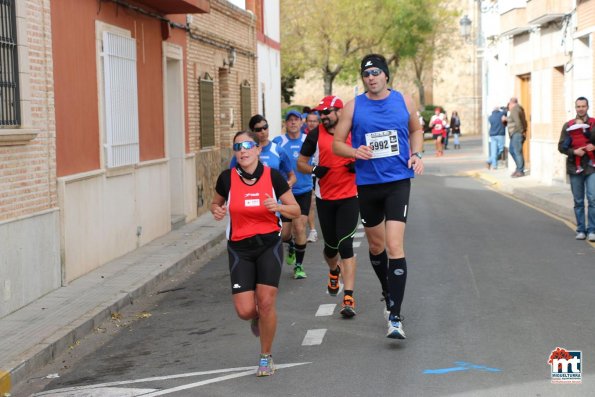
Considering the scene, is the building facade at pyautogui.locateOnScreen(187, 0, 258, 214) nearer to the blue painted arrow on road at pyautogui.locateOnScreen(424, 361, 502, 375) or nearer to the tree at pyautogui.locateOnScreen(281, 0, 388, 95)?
the blue painted arrow on road at pyautogui.locateOnScreen(424, 361, 502, 375)

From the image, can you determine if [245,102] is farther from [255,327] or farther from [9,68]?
[255,327]

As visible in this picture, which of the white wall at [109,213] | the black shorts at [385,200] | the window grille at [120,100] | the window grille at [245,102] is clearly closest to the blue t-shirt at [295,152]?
the white wall at [109,213]

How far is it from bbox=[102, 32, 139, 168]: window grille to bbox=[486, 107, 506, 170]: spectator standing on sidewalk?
17024 millimetres

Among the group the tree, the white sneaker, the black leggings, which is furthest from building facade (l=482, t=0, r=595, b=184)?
the tree

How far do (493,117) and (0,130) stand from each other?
2220cm

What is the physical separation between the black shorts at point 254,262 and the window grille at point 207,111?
12.9 metres

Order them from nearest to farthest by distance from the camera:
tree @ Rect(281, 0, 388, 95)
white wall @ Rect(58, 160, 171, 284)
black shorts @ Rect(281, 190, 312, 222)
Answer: white wall @ Rect(58, 160, 171, 284), black shorts @ Rect(281, 190, 312, 222), tree @ Rect(281, 0, 388, 95)

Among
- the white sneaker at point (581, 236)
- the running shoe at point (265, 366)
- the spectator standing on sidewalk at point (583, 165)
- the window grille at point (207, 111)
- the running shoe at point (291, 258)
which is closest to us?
the running shoe at point (265, 366)

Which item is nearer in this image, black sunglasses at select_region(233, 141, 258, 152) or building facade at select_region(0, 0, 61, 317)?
black sunglasses at select_region(233, 141, 258, 152)

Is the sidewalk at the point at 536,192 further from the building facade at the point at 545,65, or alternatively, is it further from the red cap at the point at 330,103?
the red cap at the point at 330,103

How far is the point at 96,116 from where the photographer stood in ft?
43.9

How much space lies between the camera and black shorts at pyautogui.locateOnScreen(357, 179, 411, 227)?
8195mm

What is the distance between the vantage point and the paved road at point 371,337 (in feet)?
22.5

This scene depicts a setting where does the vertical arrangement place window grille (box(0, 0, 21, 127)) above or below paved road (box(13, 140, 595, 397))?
above
